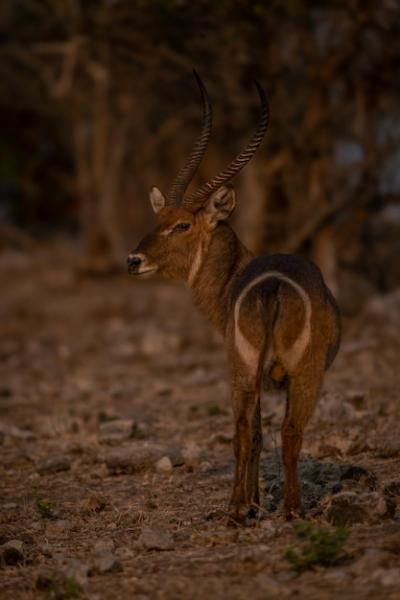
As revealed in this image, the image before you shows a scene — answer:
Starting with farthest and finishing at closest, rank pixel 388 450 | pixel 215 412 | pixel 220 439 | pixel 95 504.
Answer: pixel 215 412 → pixel 220 439 → pixel 388 450 → pixel 95 504

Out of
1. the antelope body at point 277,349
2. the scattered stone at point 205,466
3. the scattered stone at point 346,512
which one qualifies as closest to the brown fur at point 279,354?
the antelope body at point 277,349

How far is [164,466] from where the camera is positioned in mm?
7496

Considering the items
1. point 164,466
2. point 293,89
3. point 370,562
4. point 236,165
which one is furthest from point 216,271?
point 293,89

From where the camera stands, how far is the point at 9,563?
5527 millimetres

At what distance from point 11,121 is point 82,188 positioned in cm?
805

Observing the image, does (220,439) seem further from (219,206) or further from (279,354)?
(279,354)

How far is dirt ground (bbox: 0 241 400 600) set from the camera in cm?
491

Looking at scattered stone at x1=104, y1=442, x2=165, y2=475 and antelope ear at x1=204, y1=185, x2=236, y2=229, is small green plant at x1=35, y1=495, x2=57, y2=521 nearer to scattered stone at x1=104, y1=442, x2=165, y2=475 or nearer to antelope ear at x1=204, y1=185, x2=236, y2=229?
scattered stone at x1=104, y1=442, x2=165, y2=475

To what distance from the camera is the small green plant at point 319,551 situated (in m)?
4.84

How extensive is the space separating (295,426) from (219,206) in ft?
6.29

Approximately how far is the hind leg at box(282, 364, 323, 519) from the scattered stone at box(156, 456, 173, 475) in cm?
187

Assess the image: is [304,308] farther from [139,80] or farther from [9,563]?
[139,80]

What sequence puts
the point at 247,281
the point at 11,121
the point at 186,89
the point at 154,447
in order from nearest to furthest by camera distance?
the point at 247,281 → the point at 154,447 → the point at 186,89 → the point at 11,121

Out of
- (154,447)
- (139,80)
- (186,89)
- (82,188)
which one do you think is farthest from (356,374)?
(82,188)
